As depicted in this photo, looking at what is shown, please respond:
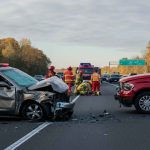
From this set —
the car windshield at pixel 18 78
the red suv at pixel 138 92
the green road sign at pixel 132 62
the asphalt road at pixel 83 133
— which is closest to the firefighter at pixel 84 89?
the red suv at pixel 138 92

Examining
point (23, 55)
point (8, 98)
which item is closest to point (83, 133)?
point (8, 98)

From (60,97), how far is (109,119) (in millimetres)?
1613

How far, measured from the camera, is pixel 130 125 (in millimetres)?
13547

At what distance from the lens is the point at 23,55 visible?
129875 millimetres

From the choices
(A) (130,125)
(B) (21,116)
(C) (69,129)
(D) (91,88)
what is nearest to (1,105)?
(B) (21,116)

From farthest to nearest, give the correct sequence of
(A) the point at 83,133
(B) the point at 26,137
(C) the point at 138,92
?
(C) the point at 138,92 → (A) the point at 83,133 → (B) the point at 26,137

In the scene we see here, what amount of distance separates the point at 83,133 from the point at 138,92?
5.41 m

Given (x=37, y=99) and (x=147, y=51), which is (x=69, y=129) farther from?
(x=147, y=51)

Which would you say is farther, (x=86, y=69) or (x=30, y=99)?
(x=86, y=69)

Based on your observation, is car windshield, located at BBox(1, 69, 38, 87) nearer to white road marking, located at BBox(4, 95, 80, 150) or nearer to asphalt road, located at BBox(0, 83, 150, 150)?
asphalt road, located at BBox(0, 83, 150, 150)

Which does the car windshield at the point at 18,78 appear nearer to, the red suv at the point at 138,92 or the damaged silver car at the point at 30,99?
the damaged silver car at the point at 30,99

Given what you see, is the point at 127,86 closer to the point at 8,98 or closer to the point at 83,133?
the point at 8,98

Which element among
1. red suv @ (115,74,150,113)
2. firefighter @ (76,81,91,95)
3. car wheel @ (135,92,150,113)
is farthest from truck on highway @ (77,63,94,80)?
car wheel @ (135,92,150,113)

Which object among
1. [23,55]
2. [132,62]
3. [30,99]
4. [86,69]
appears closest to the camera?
[30,99]
